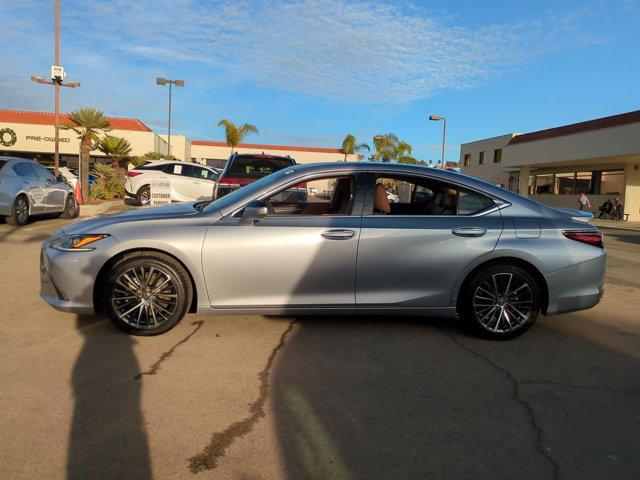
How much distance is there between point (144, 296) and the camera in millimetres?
3984

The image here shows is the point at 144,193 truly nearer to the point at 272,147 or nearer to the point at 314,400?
the point at 314,400

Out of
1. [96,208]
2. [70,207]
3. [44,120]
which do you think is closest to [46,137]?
[44,120]

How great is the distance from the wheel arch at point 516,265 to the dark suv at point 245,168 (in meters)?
6.25

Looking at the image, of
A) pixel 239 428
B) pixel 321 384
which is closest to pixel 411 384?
pixel 321 384

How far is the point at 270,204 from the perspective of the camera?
4258 mm

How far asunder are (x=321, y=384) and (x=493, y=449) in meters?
1.17

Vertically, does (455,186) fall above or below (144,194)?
above

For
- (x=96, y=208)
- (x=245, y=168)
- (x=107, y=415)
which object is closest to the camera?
(x=107, y=415)

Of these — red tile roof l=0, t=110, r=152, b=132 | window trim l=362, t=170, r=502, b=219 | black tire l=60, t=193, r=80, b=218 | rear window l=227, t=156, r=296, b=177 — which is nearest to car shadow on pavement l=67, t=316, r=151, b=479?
window trim l=362, t=170, r=502, b=219

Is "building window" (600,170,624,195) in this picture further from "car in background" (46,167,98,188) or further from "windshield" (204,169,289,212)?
"windshield" (204,169,289,212)

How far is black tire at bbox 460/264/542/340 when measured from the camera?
4164 mm

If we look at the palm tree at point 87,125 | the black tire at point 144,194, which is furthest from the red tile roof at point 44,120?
the black tire at point 144,194

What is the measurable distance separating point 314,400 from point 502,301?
2028 mm

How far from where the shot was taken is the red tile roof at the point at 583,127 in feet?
82.7
